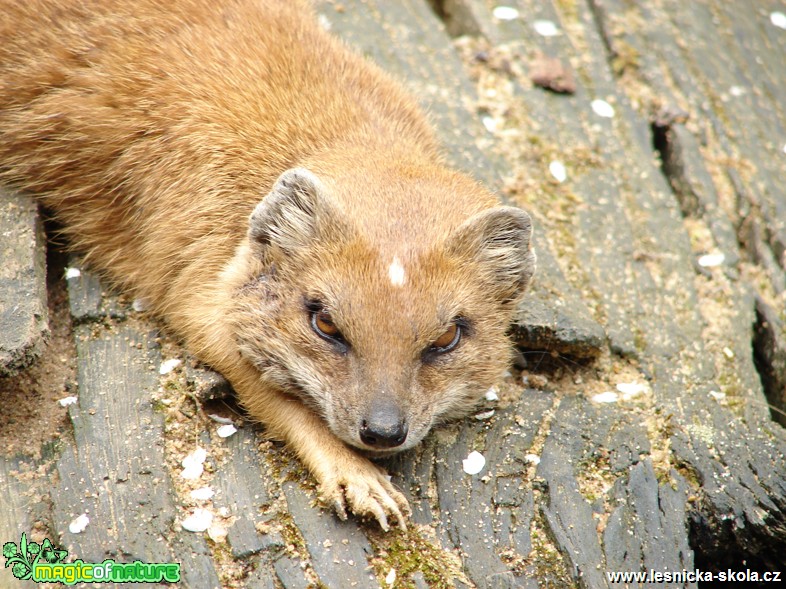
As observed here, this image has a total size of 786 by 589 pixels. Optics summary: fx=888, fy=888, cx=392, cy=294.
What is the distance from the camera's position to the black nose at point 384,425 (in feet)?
18.5

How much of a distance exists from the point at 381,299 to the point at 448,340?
0.64 metres

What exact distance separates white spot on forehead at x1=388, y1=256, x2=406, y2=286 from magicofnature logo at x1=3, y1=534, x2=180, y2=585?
225 cm

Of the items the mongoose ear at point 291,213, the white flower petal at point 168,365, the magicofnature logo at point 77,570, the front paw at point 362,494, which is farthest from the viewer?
the white flower petal at point 168,365

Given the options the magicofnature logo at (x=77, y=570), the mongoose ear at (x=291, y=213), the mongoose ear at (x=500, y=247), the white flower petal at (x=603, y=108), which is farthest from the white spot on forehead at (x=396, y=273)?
the white flower petal at (x=603, y=108)

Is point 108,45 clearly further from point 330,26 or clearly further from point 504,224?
point 504,224

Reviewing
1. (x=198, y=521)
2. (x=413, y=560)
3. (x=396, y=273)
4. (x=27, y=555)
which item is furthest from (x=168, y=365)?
(x=413, y=560)

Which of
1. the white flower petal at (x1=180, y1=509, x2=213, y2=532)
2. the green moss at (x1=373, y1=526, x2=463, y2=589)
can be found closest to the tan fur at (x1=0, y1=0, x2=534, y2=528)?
the green moss at (x1=373, y1=526, x2=463, y2=589)

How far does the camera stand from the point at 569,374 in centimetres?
729

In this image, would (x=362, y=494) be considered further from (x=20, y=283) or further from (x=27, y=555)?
(x=20, y=283)

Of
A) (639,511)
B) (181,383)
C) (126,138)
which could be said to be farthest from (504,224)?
(126,138)

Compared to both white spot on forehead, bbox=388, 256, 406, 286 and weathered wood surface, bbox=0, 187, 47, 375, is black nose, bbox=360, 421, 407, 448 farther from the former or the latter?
weathered wood surface, bbox=0, 187, 47, 375

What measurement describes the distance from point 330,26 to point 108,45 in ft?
9.53

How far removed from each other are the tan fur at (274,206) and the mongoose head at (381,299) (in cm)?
1

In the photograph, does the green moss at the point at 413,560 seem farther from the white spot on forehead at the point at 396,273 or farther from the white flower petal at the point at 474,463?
the white spot on forehead at the point at 396,273
